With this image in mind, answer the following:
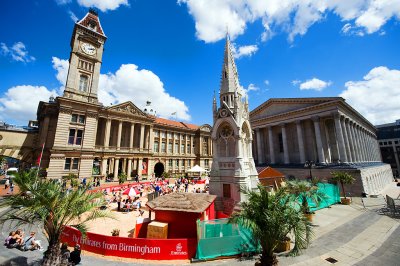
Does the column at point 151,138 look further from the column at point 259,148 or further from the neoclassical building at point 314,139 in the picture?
the column at point 259,148

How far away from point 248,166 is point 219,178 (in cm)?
311

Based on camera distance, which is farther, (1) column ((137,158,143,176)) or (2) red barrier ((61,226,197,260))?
(1) column ((137,158,143,176))

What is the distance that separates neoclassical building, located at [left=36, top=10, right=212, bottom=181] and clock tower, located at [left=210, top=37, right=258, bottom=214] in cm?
2890

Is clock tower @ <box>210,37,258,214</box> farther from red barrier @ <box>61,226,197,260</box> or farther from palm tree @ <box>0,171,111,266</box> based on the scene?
palm tree @ <box>0,171,111,266</box>

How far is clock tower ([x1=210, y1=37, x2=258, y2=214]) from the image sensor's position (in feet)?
55.7

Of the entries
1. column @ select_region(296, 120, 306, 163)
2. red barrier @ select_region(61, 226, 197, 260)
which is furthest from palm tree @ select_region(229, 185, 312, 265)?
column @ select_region(296, 120, 306, 163)

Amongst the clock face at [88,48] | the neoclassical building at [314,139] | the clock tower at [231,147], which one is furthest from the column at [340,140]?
the clock face at [88,48]

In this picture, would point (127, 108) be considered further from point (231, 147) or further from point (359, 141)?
point (359, 141)

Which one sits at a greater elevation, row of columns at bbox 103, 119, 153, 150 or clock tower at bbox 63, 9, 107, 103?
clock tower at bbox 63, 9, 107, 103

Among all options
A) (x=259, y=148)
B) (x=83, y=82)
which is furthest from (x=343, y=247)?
(x=83, y=82)

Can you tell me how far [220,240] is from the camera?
33.1 ft

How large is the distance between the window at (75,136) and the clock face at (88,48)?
16628mm

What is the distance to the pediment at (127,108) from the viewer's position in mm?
42306

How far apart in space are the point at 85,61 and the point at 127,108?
12717mm
